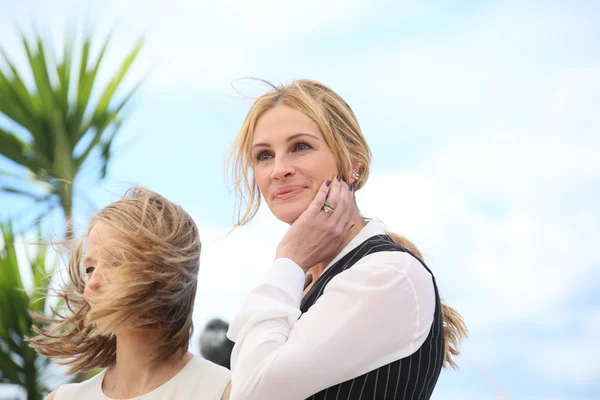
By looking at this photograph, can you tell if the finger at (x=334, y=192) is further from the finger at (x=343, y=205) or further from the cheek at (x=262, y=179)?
the cheek at (x=262, y=179)

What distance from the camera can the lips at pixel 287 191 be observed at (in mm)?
1842

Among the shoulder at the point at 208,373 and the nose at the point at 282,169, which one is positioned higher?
the nose at the point at 282,169

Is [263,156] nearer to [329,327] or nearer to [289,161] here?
[289,161]

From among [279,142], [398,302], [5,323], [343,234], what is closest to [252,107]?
[279,142]

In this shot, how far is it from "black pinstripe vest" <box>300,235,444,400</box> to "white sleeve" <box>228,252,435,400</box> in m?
0.02

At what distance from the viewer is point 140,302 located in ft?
6.03

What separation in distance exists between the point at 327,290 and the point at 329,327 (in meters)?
0.13

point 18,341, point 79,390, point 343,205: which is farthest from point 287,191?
point 18,341

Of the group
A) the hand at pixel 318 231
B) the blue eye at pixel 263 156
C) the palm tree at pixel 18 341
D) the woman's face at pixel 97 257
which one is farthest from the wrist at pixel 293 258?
the palm tree at pixel 18 341

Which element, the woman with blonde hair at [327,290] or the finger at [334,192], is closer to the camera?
the woman with blonde hair at [327,290]

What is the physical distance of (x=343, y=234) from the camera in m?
1.77

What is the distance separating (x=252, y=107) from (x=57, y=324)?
0.82m

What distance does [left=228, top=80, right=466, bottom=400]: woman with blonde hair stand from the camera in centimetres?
150

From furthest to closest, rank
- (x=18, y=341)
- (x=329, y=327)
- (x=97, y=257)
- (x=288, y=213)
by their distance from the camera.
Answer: (x=18, y=341) < (x=97, y=257) < (x=288, y=213) < (x=329, y=327)
